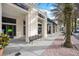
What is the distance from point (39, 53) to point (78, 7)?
1606 mm

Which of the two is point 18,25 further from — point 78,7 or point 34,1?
point 78,7

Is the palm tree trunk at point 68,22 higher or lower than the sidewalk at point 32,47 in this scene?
higher

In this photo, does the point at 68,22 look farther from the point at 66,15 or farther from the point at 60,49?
the point at 60,49

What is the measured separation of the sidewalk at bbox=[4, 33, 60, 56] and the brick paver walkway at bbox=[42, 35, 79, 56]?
12 centimetres

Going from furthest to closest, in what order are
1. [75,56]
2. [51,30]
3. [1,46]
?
1. [51,30]
2. [75,56]
3. [1,46]

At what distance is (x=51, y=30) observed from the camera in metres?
5.50

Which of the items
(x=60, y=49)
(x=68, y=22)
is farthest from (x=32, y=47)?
(x=68, y=22)

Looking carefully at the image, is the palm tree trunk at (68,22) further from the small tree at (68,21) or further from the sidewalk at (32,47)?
the sidewalk at (32,47)

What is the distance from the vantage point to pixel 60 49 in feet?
17.1

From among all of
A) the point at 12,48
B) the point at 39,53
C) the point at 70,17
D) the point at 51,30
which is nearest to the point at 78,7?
the point at 70,17

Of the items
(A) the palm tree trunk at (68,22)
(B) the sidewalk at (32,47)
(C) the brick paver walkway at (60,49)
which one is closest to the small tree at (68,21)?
(A) the palm tree trunk at (68,22)

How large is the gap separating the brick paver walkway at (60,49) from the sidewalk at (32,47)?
119mm

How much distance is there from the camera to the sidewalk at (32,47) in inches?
193

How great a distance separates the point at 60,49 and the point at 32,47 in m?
0.78
